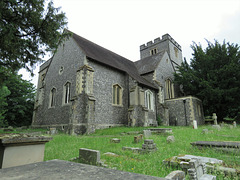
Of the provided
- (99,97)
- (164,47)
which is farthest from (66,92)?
(164,47)

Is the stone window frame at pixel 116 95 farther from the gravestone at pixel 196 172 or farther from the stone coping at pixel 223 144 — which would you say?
the gravestone at pixel 196 172

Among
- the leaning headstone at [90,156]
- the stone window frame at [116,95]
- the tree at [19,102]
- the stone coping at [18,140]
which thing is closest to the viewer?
the stone coping at [18,140]

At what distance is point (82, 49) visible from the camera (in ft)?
47.5

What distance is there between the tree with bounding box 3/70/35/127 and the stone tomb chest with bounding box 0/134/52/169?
2515 centimetres

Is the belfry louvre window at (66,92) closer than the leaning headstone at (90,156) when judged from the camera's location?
No

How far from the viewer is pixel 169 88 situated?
864 inches

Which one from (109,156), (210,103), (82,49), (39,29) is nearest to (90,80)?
(82,49)

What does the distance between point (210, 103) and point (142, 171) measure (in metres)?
19.8

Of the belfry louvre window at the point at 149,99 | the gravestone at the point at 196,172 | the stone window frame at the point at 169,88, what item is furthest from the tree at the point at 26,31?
the stone window frame at the point at 169,88

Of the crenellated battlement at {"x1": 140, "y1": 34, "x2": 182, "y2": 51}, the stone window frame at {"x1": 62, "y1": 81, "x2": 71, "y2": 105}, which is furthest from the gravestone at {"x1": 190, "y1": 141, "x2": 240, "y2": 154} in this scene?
the crenellated battlement at {"x1": 140, "y1": 34, "x2": 182, "y2": 51}

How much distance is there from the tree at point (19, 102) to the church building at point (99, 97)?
8.46 meters

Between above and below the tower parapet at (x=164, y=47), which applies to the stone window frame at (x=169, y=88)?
below

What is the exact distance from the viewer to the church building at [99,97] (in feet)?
42.4

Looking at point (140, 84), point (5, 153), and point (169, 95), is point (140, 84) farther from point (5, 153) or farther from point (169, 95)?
point (5, 153)
